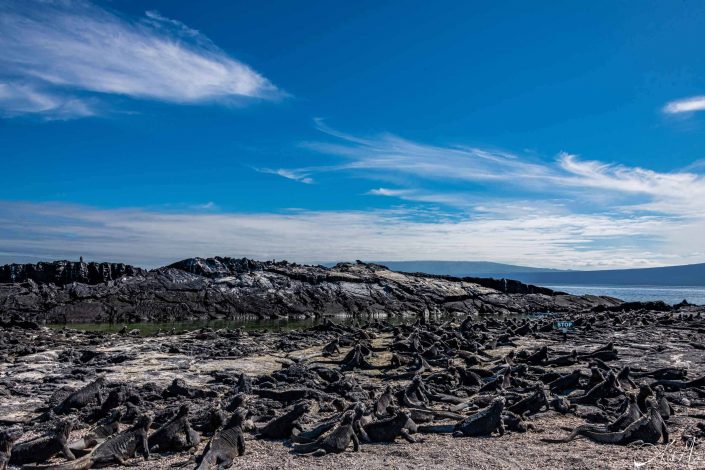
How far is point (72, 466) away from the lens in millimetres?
7750

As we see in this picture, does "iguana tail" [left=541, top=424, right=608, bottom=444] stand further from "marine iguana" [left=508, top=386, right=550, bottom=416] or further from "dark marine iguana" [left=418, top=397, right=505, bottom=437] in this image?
"marine iguana" [left=508, top=386, right=550, bottom=416]

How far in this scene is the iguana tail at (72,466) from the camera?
758 cm

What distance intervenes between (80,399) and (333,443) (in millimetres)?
6121

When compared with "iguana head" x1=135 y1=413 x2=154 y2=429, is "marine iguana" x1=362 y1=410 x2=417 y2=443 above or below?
below

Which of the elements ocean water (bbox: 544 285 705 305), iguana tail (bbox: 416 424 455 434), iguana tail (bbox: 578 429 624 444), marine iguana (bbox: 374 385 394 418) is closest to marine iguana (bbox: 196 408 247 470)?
marine iguana (bbox: 374 385 394 418)

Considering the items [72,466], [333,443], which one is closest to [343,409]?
[333,443]

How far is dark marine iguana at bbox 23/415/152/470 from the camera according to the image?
7.91m

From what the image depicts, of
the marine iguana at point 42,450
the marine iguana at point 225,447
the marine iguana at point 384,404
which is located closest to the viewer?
the marine iguana at point 225,447

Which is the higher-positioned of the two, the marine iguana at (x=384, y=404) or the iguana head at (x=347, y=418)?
the iguana head at (x=347, y=418)

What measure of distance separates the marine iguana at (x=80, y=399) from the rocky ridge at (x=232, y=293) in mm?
31558

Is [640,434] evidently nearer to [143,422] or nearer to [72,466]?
[143,422]

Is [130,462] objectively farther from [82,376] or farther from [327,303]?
[327,303]

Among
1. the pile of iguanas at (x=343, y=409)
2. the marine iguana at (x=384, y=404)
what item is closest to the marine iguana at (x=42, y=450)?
the pile of iguanas at (x=343, y=409)

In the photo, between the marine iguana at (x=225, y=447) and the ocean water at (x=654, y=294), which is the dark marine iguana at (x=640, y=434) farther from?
the ocean water at (x=654, y=294)
